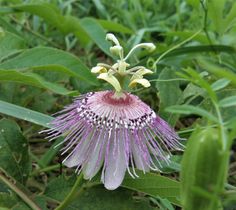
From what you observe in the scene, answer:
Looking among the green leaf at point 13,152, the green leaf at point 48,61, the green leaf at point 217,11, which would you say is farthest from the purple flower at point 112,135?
the green leaf at point 217,11

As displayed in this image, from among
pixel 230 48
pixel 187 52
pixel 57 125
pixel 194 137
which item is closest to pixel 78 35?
pixel 187 52

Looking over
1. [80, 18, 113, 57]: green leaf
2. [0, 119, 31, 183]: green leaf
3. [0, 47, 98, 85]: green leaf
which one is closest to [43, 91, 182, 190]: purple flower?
[0, 119, 31, 183]: green leaf

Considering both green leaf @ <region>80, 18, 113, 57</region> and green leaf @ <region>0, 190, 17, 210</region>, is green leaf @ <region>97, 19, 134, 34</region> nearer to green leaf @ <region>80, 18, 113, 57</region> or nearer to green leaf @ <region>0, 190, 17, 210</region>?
green leaf @ <region>80, 18, 113, 57</region>

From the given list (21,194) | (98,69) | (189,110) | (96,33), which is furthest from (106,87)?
(189,110)

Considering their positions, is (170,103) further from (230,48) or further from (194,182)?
(194,182)

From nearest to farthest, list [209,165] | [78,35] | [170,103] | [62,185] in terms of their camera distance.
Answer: [209,165]
[62,185]
[170,103]
[78,35]

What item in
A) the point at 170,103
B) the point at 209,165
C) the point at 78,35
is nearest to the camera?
the point at 209,165

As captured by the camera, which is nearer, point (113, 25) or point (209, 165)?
point (209, 165)

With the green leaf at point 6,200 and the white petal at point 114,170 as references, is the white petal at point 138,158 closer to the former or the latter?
the white petal at point 114,170
